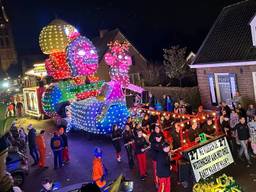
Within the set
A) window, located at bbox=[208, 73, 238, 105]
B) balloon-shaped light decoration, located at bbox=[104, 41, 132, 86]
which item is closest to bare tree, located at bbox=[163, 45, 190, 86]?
window, located at bbox=[208, 73, 238, 105]

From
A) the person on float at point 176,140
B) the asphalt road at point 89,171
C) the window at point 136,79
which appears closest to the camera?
the asphalt road at point 89,171

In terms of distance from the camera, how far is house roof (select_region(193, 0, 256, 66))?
18.2m

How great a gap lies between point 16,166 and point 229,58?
476 inches

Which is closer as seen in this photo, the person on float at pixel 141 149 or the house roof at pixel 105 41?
the person on float at pixel 141 149

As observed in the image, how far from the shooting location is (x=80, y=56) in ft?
Answer: 60.8

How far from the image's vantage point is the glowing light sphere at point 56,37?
856 inches

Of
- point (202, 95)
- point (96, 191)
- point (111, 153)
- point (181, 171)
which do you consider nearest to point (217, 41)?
point (202, 95)

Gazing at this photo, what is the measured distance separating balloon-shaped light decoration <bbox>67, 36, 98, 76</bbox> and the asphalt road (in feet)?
12.1

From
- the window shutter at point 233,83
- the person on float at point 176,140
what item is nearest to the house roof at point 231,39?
the window shutter at point 233,83

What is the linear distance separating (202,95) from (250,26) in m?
4.91

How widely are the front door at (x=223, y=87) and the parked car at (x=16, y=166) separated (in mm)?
11632

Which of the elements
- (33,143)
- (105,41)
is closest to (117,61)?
(33,143)

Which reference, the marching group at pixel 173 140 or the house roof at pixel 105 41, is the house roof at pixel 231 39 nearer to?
the marching group at pixel 173 140

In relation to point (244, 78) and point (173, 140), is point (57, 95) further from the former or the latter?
point (173, 140)
